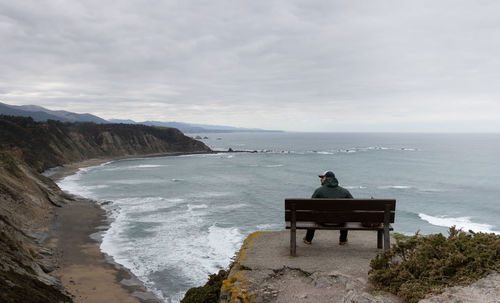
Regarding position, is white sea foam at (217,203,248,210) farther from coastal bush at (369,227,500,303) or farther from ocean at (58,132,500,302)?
coastal bush at (369,227,500,303)

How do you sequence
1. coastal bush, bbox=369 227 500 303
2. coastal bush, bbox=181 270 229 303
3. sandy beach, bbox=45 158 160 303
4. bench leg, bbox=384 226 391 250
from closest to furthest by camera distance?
coastal bush, bbox=369 227 500 303 < bench leg, bbox=384 226 391 250 < coastal bush, bbox=181 270 229 303 < sandy beach, bbox=45 158 160 303

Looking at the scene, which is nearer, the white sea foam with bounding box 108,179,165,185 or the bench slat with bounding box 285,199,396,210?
the bench slat with bounding box 285,199,396,210

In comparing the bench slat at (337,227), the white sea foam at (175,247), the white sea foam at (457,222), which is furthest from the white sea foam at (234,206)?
the bench slat at (337,227)

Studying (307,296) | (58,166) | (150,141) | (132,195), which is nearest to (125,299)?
(307,296)

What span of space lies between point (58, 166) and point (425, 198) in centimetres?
6311

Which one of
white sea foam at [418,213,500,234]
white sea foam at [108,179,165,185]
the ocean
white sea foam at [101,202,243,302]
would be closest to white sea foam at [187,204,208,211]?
the ocean

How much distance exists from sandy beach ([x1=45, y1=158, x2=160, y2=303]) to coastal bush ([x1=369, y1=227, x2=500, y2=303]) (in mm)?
10644

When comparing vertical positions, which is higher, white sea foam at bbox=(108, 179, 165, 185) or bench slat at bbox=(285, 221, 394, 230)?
bench slat at bbox=(285, 221, 394, 230)

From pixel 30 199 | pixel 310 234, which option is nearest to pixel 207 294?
pixel 310 234

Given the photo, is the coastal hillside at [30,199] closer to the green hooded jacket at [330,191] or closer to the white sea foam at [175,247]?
the white sea foam at [175,247]

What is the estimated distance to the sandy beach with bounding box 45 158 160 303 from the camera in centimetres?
1291

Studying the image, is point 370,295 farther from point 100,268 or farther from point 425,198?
point 425,198

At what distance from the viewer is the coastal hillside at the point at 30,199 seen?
34.8ft

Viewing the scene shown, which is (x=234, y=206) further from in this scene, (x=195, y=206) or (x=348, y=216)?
(x=348, y=216)
